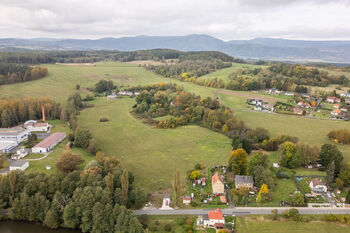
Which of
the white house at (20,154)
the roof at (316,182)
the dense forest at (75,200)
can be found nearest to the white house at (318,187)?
the roof at (316,182)

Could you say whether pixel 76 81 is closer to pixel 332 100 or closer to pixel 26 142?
pixel 26 142

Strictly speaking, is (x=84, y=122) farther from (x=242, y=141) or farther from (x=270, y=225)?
(x=270, y=225)

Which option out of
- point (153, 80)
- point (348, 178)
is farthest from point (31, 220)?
point (153, 80)

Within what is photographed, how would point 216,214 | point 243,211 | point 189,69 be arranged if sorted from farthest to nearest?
1. point 189,69
2. point 243,211
3. point 216,214

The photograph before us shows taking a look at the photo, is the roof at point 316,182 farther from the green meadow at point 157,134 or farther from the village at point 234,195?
the green meadow at point 157,134

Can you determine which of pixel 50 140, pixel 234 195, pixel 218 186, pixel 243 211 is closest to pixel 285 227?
pixel 243 211

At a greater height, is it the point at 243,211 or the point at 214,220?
the point at 214,220
